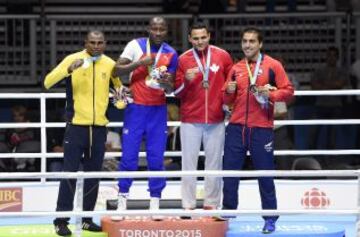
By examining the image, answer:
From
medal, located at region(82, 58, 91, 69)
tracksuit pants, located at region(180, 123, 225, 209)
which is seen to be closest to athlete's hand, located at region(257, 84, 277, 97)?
tracksuit pants, located at region(180, 123, 225, 209)

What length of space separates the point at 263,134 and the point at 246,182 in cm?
226

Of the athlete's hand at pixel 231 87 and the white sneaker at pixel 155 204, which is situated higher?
the athlete's hand at pixel 231 87

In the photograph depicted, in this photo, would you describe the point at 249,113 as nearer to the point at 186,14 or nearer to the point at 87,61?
the point at 87,61

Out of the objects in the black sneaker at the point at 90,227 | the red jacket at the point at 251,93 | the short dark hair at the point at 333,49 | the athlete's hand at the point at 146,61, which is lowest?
the black sneaker at the point at 90,227

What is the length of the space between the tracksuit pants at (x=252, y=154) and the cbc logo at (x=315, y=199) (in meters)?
2.18

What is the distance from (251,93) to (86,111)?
1560 millimetres

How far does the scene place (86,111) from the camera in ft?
36.8

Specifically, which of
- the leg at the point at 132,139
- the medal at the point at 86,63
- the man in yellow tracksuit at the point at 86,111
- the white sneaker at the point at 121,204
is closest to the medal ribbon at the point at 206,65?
the leg at the point at 132,139

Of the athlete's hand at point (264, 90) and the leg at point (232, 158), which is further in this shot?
the leg at point (232, 158)

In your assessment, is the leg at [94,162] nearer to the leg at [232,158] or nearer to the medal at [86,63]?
the medal at [86,63]

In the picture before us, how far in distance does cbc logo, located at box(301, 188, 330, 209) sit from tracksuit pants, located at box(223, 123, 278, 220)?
7.15ft

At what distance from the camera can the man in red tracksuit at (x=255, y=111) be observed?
→ 448 inches

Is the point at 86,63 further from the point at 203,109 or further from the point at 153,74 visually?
the point at 203,109

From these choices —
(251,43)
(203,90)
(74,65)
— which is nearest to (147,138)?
(203,90)
